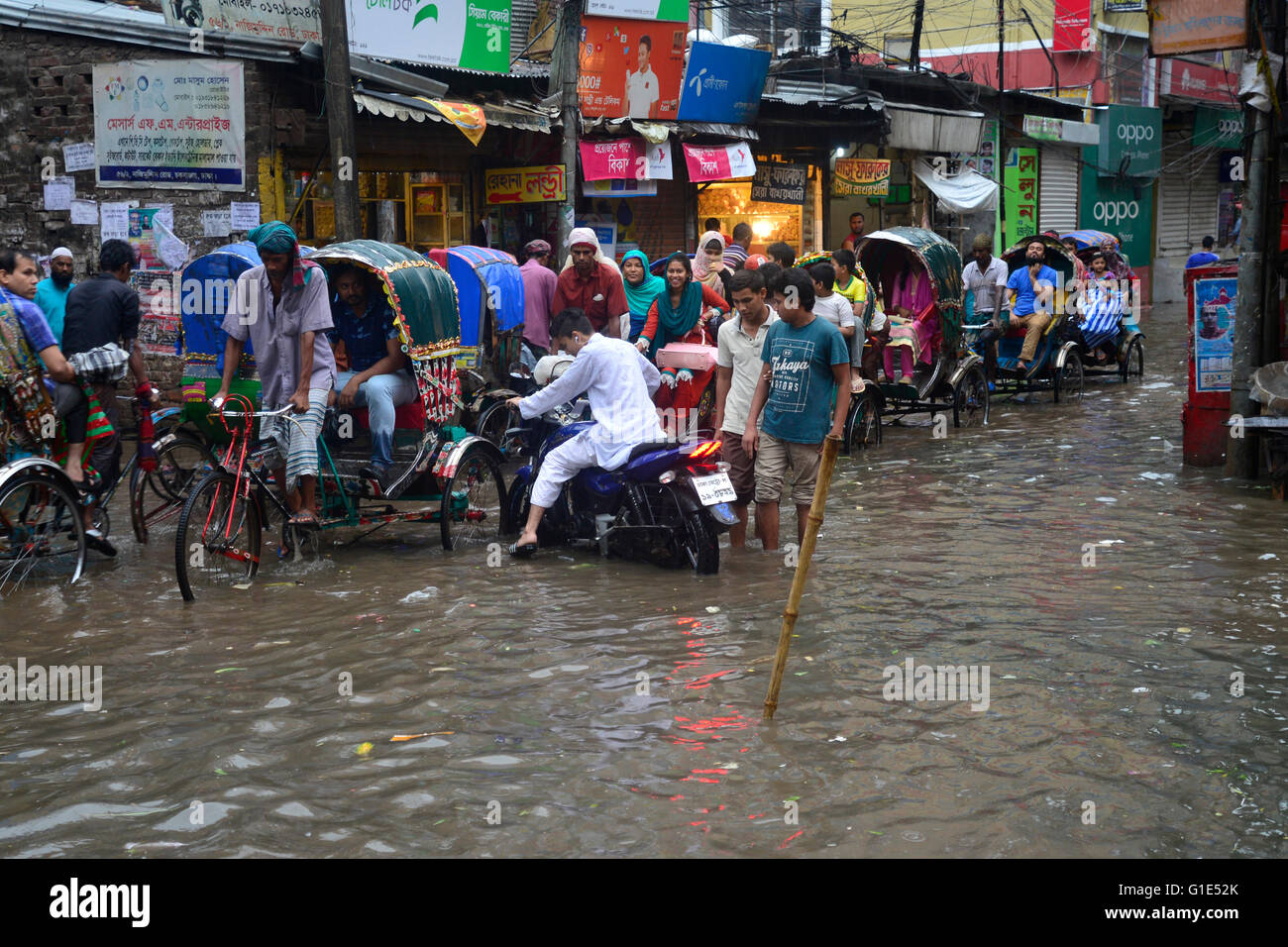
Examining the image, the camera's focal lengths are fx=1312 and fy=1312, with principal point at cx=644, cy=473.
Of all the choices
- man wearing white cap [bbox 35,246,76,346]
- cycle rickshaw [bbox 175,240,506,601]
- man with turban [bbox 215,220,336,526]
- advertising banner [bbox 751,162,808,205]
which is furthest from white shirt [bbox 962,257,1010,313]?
man wearing white cap [bbox 35,246,76,346]

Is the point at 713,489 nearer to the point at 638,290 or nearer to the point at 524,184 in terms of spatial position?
the point at 638,290

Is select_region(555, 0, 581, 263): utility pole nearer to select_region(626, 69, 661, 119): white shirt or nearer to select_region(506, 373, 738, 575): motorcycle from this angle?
select_region(626, 69, 661, 119): white shirt

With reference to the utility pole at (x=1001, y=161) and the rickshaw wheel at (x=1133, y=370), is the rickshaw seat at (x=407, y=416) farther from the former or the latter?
the utility pole at (x=1001, y=161)

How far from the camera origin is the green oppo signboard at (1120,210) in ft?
106

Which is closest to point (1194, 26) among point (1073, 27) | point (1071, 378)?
point (1071, 378)

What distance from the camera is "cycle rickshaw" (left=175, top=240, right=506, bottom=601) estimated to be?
291 inches

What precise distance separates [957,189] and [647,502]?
20.3 m

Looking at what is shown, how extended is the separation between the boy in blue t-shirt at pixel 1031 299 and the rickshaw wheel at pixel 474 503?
8.63 m

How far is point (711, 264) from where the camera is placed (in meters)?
12.5

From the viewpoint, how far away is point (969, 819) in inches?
164

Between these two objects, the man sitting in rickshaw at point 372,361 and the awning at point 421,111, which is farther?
the awning at point 421,111

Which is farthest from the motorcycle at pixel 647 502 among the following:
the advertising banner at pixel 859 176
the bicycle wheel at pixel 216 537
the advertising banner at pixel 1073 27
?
the advertising banner at pixel 1073 27

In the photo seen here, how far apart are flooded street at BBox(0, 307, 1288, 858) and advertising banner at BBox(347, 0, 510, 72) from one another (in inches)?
323
